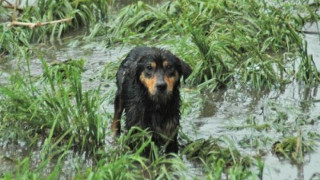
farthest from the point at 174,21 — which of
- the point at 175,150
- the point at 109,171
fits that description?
the point at 109,171

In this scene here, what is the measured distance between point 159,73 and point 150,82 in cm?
11

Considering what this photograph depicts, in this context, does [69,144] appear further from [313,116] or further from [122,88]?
[313,116]

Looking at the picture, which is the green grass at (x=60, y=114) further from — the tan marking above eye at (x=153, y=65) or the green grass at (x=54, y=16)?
the green grass at (x=54, y=16)

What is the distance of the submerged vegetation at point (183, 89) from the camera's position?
694 centimetres

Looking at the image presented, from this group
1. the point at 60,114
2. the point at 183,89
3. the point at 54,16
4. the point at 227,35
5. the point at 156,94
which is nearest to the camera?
the point at 156,94

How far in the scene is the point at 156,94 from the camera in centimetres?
708

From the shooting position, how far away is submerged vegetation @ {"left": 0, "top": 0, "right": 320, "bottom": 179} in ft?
22.8

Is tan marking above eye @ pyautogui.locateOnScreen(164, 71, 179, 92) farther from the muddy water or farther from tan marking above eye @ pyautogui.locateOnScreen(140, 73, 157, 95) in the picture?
the muddy water

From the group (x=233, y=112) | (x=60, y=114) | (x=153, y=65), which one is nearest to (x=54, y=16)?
(x=233, y=112)

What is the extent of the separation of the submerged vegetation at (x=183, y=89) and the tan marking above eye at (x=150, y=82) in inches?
15.5

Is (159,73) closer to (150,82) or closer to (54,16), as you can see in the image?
(150,82)

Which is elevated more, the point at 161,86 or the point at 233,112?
the point at 161,86

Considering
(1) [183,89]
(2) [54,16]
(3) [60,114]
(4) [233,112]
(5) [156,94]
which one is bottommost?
(4) [233,112]

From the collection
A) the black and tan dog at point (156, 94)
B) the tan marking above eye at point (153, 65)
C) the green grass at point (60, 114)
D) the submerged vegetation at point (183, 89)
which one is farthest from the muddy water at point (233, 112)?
the tan marking above eye at point (153, 65)
